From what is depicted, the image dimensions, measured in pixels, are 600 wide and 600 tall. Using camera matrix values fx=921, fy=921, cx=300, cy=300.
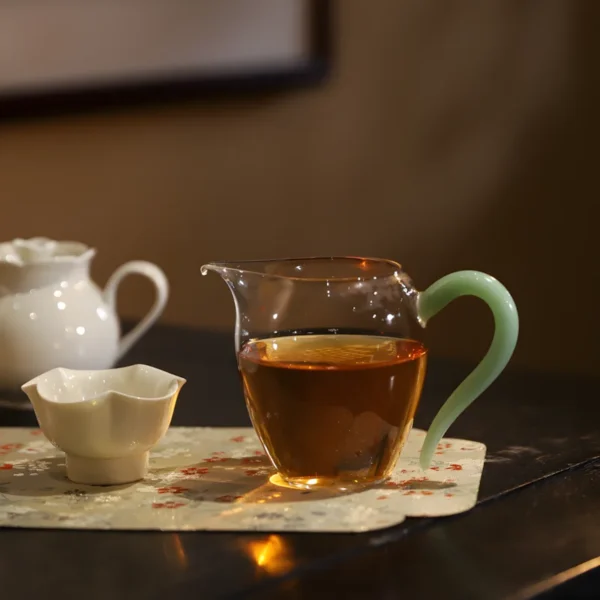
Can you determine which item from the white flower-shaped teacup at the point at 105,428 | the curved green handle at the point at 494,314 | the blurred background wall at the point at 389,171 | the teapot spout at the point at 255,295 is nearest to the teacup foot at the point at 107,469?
the white flower-shaped teacup at the point at 105,428

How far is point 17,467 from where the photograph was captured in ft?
2.43

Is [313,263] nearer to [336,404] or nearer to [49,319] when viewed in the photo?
[336,404]

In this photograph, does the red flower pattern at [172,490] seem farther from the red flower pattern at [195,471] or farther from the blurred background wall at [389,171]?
the blurred background wall at [389,171]

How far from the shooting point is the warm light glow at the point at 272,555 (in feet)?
1.70

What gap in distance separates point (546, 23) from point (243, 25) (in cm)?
63

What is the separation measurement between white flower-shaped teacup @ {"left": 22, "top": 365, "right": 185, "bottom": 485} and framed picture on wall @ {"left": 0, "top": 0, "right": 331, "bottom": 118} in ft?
4.51

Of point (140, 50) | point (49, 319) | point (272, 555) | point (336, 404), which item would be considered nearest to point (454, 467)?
point (336, 404)

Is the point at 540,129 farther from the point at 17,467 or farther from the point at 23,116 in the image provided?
the point at 17,467

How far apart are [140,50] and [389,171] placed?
601mm

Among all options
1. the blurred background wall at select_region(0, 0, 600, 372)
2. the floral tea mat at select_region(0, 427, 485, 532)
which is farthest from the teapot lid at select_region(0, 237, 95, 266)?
the blurred background wall at select_region(0, 0, 600, 372)

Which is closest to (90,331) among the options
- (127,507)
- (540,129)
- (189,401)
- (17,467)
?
(189,401)

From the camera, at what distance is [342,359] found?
2.23ft

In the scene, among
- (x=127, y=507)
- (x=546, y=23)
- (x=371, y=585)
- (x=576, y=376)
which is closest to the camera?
(x=371, y=585)

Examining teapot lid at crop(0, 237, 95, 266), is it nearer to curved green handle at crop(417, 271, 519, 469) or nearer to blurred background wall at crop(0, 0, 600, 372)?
curved green handle at crop(417, 271, 519, 469)
